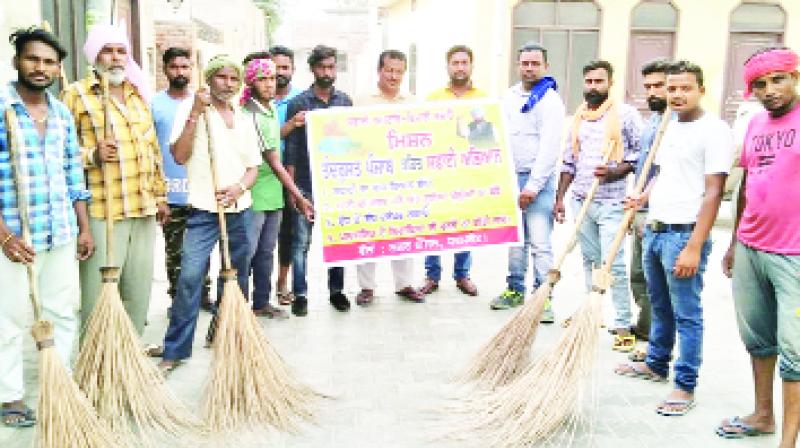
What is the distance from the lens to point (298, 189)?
516 centimetres

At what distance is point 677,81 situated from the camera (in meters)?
3.58

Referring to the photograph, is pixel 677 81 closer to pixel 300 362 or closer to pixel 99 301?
pixel 300 362

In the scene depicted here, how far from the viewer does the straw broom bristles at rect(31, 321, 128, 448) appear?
293 cm

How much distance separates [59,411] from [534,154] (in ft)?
12.1

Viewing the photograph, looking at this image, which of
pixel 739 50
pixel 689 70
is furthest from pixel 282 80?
pixel 739 50

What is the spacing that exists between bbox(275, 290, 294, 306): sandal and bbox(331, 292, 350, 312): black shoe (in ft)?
1.13

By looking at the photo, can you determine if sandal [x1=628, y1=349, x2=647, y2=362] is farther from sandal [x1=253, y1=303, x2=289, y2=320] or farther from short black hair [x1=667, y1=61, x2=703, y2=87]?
sandal [x1=253, y1=303, x2=289, y2=320]

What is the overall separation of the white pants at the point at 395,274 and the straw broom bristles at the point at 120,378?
2333 millimetres

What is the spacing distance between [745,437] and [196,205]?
3.21 meters

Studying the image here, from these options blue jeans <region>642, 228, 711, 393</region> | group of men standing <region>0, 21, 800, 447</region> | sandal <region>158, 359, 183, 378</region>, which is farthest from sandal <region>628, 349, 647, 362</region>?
sandal <region>158, 359, 183, 378</region>

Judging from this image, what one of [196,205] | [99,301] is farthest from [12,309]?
[196,205]

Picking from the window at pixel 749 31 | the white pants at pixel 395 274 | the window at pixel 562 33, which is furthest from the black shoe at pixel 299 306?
the window at pixel 749 31

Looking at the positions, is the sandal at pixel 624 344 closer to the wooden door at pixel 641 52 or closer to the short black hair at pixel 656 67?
the short black hair at pixel 656 67

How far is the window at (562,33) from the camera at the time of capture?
41.5 ft
